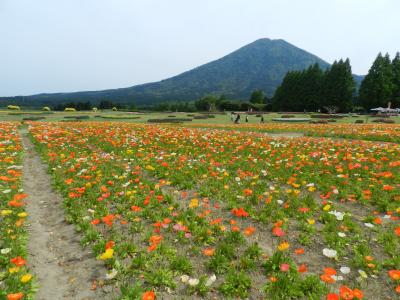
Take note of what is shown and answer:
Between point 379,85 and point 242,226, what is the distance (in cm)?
7238

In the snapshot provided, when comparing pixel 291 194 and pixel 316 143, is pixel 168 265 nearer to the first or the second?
pixel 291 194

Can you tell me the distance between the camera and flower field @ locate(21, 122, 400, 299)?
3.91 m

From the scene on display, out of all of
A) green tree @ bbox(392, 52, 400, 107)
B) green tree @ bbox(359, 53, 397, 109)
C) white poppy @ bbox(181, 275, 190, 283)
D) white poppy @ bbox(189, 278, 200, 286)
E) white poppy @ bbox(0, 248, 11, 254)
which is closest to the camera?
white poppy @ bbox(189, 278, 200, 286)

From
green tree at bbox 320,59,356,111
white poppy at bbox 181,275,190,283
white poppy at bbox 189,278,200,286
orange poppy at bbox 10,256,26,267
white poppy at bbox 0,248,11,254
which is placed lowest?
white poppy at bbox 181,275,190,283

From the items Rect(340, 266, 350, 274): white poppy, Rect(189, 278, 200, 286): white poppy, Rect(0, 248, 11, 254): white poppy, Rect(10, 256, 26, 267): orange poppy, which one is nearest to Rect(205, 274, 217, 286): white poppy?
Rect(189, 278, 200, 286): white poppy

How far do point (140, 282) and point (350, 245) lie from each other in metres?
3.37

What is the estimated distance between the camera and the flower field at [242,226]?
3.91 meters

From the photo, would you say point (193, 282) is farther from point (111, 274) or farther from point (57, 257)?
point (57, 257)

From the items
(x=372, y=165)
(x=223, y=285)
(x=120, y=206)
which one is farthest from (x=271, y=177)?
(x=223, y=285)

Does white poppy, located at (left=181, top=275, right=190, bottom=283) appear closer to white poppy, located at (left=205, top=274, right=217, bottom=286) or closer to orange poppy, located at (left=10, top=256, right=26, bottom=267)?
white poppy, located at (left=205, top=274, right=217, bottom=286)

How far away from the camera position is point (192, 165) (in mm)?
9570

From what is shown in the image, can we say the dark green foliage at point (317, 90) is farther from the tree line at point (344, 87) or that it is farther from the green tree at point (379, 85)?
the green tree at point (379, 85)

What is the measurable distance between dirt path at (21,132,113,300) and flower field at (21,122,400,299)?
20cm

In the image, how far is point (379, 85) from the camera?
64.7m
